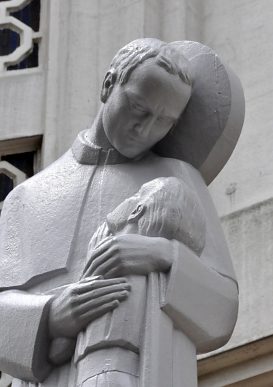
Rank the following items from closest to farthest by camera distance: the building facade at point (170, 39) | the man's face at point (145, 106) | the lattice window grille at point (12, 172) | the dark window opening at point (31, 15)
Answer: the man's face at point (145, 106) → the building facade at point (170, 39) → the lattice window grille at point (12, 172) → the dark window opening at point (31, 15)

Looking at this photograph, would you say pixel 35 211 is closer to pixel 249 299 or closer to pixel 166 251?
pixel 166 251

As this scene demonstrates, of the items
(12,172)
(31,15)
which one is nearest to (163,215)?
(12,172)

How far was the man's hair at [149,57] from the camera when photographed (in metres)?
3.58

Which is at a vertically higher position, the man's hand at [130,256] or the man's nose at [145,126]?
the man's nose at [145,126]

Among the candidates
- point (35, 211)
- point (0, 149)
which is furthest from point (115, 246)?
point (0, 149)

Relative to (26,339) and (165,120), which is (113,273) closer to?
(26,339)

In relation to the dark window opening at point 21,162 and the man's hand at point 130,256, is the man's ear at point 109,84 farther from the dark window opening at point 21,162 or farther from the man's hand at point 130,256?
the dark window opening at point 21,162

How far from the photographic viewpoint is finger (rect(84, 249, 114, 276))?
11.0 ft

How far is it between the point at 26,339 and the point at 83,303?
0.14 meters

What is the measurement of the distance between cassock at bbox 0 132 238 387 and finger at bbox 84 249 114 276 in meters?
0.08

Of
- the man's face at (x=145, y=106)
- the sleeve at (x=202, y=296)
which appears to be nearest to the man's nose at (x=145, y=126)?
the man's face at (x=145, y=106)

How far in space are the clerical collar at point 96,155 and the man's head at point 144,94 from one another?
0.04 metres

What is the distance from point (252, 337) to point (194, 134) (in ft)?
8.54

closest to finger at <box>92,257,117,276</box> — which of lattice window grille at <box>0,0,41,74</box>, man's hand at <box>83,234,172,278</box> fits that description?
man's hand at <box>83,234,172,278</box>
